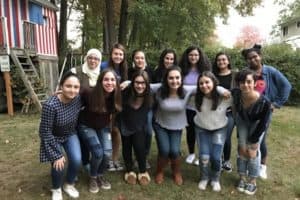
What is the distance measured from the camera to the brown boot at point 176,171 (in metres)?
4.85

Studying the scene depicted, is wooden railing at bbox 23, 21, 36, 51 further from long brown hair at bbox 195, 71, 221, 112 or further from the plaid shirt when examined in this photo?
long brown hair at bbox 195, 71, 221, 112

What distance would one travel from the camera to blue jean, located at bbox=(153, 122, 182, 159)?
4.74 metres

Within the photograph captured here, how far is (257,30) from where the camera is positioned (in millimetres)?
52625

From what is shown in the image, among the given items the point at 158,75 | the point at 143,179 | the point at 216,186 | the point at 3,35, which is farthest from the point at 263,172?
the point at 3,35

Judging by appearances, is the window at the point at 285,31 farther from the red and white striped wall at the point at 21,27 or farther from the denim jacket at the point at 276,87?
the denim jacket at the point at 276,87

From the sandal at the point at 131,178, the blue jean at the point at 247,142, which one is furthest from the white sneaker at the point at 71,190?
the blue jean at the point at 247,142

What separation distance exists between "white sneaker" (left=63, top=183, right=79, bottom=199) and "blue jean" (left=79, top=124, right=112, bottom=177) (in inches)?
11.0

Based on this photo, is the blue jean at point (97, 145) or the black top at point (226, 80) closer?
the blue jean at point (97, 145)

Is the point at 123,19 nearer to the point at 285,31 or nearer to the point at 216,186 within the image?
the point at 216,186

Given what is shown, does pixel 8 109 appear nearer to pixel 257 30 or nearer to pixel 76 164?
pixel 76 164

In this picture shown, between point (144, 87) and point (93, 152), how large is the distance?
1002 millimetres

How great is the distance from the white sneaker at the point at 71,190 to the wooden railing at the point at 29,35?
29.1 ft

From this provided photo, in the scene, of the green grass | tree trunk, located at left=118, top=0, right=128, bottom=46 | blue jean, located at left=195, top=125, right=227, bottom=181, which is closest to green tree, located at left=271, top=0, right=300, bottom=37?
tree trunk, located at left=118, top=0, right=128, bottom=46

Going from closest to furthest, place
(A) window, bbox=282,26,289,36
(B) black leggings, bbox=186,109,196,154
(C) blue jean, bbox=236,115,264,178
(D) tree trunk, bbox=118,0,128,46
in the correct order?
1. (C) blue jean, bbox=236,115,264,178
2. (B) black leggings, bbox=186,109,196,154
3. (D) tree trunk, bbox=118,0,128,46
4. (A) window, bbox=282,26,289,36
